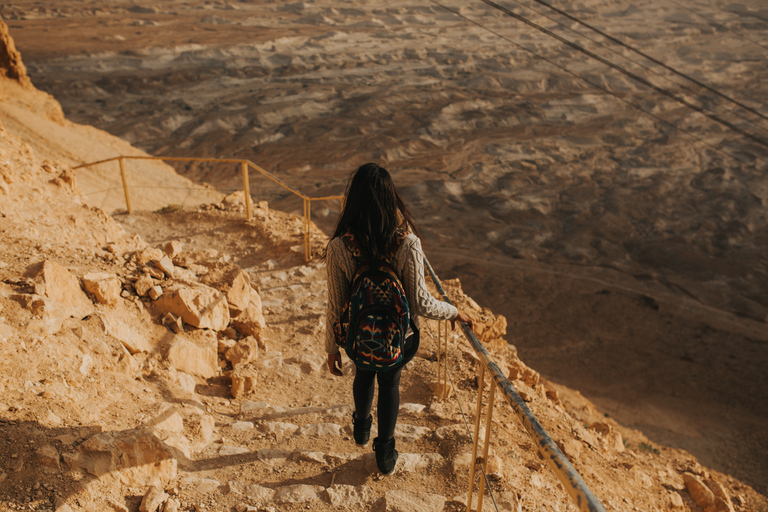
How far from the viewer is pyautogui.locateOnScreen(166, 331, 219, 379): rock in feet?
13.2

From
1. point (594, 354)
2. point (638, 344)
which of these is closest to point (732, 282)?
point (638, 344)

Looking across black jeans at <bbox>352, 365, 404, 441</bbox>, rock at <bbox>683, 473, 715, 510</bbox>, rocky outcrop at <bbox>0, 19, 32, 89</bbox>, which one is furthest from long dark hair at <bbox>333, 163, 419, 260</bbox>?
rocky outcrop at <bbox>0, 19, 32, 89</bbox>

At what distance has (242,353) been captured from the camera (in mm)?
4426

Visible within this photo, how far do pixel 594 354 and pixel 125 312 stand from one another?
40.7 feet

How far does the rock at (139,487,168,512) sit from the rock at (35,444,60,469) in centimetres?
42

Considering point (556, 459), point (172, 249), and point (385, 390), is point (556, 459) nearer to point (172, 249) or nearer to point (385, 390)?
point (385, 390)

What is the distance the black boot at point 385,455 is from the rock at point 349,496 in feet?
0.45

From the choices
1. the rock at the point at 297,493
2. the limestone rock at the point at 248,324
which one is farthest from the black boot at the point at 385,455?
the limestone rock at the point at 248,324

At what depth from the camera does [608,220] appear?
21.4m

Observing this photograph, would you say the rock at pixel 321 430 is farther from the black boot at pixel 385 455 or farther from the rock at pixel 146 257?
the rock at pixel 146 257

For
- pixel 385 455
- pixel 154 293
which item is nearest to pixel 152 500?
pixel 385 455

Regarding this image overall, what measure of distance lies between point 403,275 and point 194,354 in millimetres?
2550

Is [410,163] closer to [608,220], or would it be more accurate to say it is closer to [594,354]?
[608,220]

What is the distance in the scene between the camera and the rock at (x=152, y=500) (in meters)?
2.41
